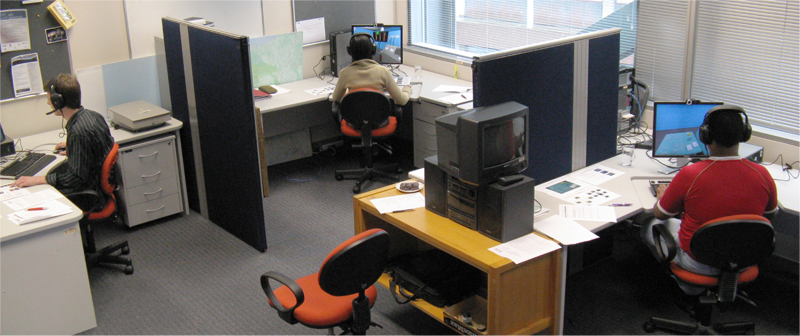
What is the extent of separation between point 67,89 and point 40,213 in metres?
0.74

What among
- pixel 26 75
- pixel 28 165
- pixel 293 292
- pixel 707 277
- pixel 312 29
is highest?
pixel 312 29

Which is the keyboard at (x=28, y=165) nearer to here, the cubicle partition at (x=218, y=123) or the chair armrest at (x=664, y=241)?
the cubicle partition at (x=218, y=123)

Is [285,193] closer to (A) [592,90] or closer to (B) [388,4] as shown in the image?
(B) [388,4]

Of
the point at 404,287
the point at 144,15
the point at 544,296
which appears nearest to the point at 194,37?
the point at 144,15

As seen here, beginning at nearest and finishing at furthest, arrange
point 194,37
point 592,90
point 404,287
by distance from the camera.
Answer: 1. point 404,287
2. point 592,90
3. point 194,37

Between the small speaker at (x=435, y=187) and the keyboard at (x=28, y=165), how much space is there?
212 centimetres

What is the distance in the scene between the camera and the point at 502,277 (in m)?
2.50

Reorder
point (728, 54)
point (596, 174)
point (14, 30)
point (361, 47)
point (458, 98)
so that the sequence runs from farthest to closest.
Result: point (458, 98) → point (361, 47) → point (14, 30) → point (728, 54) → point (596, 174)

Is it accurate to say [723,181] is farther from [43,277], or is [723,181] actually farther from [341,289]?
[43,277]


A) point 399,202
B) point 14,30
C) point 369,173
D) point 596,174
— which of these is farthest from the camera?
point 369,173

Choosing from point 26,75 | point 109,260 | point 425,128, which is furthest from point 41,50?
point 425,128

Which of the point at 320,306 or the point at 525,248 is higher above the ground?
the point at 525,248

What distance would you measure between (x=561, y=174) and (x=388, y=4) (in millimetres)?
2837

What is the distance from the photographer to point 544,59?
3037 millimetres
